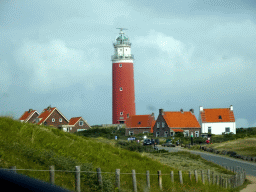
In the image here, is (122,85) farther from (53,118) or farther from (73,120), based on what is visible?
(53,118)

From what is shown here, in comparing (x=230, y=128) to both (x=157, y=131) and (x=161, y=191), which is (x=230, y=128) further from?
(x=161, y=191)

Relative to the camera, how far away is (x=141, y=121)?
98.5 meters

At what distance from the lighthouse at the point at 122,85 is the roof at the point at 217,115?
52.3 feet

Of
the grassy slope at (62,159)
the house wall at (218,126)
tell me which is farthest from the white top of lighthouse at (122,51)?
the grassy slope at (62,159)

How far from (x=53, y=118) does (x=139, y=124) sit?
23.4 m

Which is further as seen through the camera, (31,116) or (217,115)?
(217,115)

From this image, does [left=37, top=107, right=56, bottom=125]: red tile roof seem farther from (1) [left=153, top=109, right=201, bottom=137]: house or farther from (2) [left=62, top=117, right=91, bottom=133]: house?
(1) [left=153, top=109, right=201, bottom=137]: house

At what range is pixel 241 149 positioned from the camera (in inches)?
2355

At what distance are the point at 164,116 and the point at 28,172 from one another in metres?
82.1

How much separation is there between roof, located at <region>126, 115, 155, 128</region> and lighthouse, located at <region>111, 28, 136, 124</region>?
1358 mm

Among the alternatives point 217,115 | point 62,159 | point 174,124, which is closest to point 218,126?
point 217,115

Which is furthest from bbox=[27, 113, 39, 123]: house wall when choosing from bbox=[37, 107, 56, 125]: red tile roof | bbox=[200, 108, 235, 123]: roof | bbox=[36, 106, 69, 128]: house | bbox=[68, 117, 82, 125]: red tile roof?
bbox=[200, 108, 235, 123]: roof

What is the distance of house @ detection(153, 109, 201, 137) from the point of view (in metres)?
91.9

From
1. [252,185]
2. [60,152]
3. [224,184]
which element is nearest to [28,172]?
[60,152]
